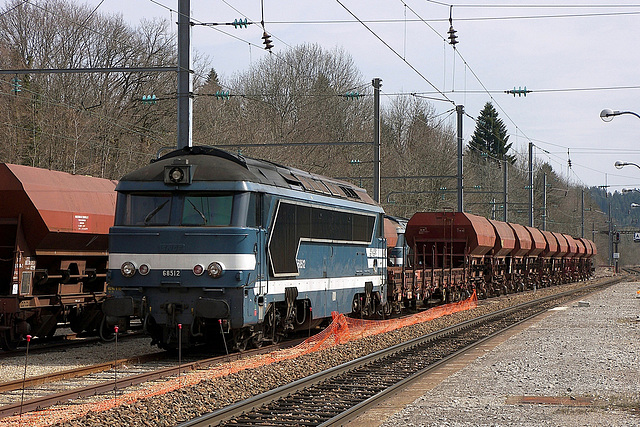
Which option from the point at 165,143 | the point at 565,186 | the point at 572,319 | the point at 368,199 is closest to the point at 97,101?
the point at 165,143

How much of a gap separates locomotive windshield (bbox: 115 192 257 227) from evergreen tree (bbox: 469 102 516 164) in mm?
99848

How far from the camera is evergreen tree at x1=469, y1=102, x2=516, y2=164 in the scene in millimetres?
112000

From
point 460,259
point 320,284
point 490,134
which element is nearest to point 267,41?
point 320,284

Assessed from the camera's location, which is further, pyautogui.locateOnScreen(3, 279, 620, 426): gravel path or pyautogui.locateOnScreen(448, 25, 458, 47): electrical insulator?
pyautogui.locateOnScreen(448, 25, 458, 47): electrical insulator

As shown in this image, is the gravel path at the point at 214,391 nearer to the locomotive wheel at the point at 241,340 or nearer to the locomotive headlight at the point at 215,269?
the locomotive wheel at the point at 241,340

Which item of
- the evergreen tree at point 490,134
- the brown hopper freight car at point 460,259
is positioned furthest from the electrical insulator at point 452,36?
the evergreen tree at point 490,134

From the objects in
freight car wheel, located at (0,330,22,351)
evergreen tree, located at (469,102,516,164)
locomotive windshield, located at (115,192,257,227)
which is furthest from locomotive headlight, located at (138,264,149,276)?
evergreen tree, located at (469,102,516,164)

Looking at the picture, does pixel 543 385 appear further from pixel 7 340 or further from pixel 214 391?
pixel 7 340

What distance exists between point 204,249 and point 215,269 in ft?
1.38

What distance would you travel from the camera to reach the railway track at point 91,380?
34.0ft

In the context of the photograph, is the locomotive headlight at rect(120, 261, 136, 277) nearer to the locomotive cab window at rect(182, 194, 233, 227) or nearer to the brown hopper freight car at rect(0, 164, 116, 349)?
the locomotive cab window at rect(182, 194, 233, 227)

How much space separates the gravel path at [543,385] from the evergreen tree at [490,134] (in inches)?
3660

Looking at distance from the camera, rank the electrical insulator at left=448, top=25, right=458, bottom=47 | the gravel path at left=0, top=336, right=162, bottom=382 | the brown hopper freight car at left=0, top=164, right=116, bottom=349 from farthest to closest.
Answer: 1. the electrical insulator at left=448, top=25, right=458, bottom=47
2. the brown hopper freight car at left=0, top=164, right=116, bottom=349
3. the gravel path at left=0, top=336, right=162, bottom=382

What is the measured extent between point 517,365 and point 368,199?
27.7 ft
